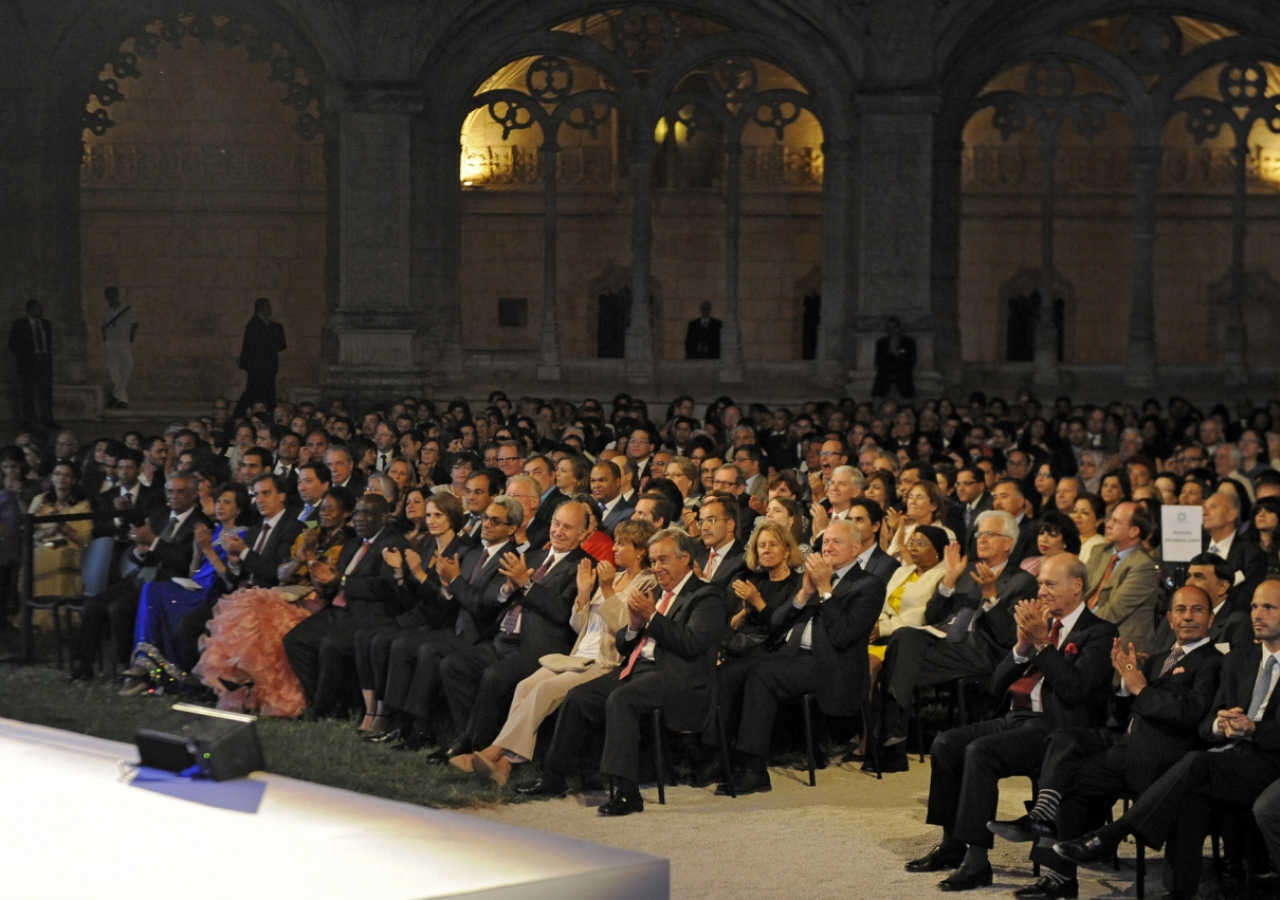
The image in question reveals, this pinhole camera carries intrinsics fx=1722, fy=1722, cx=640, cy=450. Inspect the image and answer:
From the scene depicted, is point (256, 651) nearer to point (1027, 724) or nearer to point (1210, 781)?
point (1027, 724)

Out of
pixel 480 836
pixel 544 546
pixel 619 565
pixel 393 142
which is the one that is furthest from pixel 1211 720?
pixel 393 142

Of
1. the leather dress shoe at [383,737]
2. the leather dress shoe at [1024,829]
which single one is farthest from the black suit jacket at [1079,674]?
the leather dress shoe at [383,737]

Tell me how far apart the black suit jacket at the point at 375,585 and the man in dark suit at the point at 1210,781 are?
12.5ft

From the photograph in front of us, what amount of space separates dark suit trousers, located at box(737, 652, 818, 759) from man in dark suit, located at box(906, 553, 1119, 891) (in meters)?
1.06

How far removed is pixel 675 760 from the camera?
747 cm

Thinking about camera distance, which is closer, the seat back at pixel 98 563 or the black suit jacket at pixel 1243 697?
the black suit jacket at pixel 1243 697

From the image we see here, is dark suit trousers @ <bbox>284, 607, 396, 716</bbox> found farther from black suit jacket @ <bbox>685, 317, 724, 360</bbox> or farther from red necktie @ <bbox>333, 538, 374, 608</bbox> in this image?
black suit jacket @ <bbox>685, 317, 724, 360</bbox>

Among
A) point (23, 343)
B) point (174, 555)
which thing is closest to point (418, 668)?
point (174, 555)

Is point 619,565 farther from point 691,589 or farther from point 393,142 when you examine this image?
point 393,142

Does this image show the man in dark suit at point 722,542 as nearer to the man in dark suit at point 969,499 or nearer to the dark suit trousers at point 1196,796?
the man in dark suit at point 969,499

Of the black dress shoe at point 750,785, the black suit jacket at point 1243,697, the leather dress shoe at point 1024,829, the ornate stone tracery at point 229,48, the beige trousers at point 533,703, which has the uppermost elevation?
the ornate stone tracery at point 229,48

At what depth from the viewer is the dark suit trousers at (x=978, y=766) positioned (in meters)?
5.79

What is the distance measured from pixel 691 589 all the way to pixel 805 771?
100cm

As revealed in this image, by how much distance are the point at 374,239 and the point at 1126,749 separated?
43.9ft
